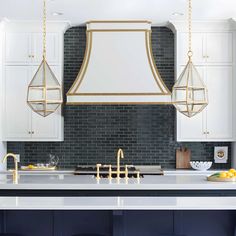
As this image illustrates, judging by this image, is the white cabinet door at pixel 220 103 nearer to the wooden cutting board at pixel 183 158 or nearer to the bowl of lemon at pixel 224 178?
the wooden cutting board at pixel 183 158

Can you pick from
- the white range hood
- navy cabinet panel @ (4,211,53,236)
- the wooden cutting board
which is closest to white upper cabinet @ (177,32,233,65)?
the white range hood

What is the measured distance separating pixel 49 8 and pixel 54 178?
195cm

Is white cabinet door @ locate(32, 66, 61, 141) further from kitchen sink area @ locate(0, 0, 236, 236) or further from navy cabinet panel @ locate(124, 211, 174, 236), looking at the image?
navy cabinet panel @ locate(124, 211, 174, 236)

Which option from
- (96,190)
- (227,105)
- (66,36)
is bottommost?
(96,190)

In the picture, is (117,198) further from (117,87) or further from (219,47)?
(219,47)

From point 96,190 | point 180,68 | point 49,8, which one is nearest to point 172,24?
point 180,68

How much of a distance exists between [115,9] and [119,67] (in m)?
0.78

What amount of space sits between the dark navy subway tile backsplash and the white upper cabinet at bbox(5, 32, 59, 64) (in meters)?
0.32

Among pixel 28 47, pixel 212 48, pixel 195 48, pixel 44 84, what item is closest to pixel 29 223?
pixel 44 84

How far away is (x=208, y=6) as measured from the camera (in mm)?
5566

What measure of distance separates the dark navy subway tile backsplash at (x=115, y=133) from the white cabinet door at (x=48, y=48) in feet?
1.00

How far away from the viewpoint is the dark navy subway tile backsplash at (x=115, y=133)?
662 cm

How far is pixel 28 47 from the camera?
6.37 metres

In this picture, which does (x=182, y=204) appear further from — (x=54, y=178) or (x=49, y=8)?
(x=49, y=8)
